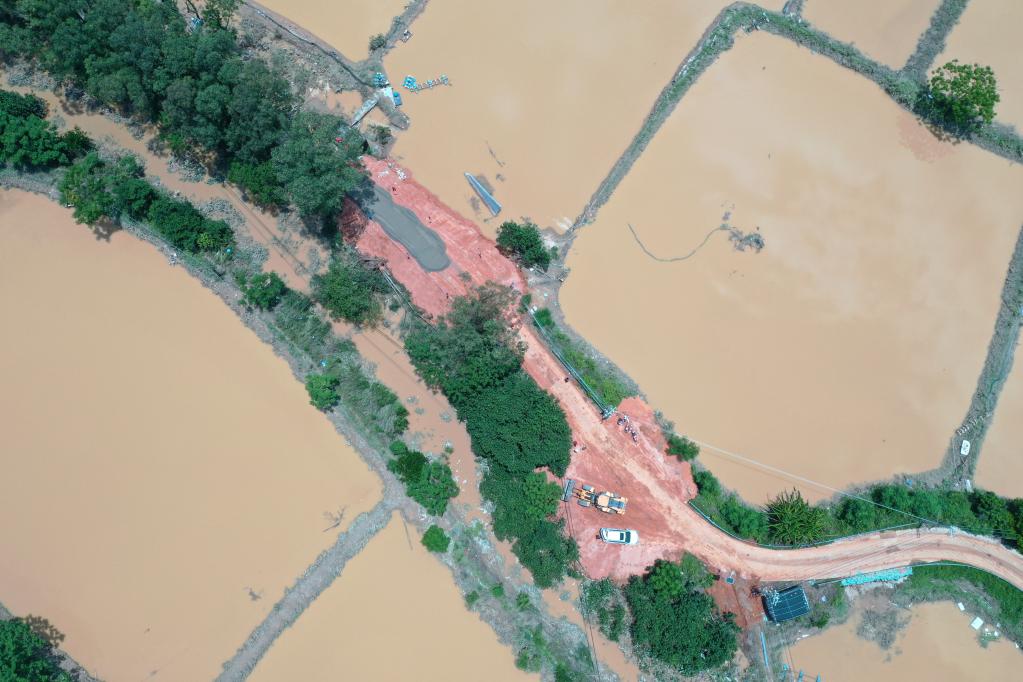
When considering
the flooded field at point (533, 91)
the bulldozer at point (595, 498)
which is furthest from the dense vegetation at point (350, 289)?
the bulldozer at point (595, 498)

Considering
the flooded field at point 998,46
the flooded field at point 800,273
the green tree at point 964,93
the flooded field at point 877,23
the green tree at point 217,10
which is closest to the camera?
the flooded field at point 800,273

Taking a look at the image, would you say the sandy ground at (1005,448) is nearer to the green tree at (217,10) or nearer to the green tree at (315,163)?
the green tree at (315,163)

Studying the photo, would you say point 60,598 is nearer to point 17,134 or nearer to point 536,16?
point 17,134

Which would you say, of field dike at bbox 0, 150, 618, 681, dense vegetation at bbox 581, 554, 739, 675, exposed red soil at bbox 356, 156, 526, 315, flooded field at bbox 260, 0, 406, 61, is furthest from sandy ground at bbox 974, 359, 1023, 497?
flooded field at bbox 260, 0, 406, 61

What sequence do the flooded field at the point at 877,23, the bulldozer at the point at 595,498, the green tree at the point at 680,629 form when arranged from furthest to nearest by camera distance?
the flooded field at the point at 877,23, the bulldozer at the point at 595,498, the green tree at the point at 680,629

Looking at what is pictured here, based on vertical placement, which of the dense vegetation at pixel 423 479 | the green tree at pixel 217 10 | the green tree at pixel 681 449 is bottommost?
the dense vegetation at pixel 423 479

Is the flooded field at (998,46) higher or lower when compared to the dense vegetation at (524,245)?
higher

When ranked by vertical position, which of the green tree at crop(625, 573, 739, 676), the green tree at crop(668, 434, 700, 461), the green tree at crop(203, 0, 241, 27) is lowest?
the green tree at crop(625, 573, 739, 676)

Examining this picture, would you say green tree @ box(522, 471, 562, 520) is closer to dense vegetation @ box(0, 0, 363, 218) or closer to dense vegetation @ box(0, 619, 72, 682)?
dense vegetation @ box(0, 0, 363, 218)
